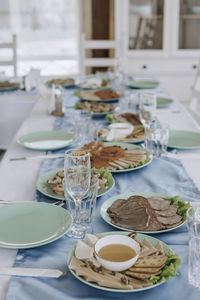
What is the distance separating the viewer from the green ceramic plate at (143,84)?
8.95 ft

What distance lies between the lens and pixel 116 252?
82 cm

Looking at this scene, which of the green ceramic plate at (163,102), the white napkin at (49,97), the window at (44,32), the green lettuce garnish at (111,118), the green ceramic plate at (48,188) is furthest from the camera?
the window at (44,32)

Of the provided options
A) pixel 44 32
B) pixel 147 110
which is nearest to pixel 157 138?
pixel 147 110

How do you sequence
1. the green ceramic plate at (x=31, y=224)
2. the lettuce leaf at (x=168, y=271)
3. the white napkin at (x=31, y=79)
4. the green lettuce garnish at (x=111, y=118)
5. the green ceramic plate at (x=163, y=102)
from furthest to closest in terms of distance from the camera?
the white napkin at (x=31, y=79), the green ceramic plate at (x=163, y=102), the green lettuce garnish at (x=111, y=118), the green ceramic plate at (x=31, y=224), the lettuce leaf at (x=168, y=271)

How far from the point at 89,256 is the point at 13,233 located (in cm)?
22

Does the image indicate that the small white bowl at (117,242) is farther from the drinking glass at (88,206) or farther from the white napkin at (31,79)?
the white napkin at (31,79)

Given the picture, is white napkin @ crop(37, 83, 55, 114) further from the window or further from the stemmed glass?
the window

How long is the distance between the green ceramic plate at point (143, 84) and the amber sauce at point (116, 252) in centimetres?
197

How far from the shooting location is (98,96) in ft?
7.82

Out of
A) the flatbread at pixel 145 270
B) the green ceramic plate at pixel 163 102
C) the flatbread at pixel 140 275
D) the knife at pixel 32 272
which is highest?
the green ceramic plate at pixel 163 102

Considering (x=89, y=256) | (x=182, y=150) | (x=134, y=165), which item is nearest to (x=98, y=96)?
(x=182, y=150)

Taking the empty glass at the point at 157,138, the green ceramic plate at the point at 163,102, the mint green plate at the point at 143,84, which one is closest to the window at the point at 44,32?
the mint green plate at the point at 143,84

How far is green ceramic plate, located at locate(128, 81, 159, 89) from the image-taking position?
2.73 metres

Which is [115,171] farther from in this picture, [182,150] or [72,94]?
[72,94]
